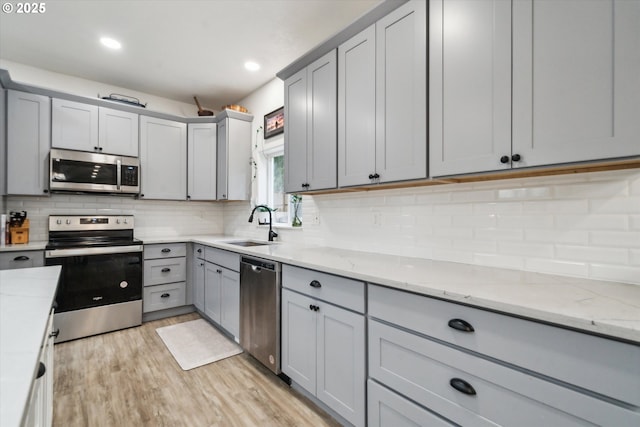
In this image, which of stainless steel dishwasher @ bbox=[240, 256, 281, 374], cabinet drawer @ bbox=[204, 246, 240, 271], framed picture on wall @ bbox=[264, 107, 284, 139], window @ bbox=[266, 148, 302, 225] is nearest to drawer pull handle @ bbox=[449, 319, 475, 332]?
stainless steel dishwasher @ bbox=[240, 256, 281, 374]

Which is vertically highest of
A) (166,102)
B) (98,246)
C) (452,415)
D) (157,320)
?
→ (166,102)

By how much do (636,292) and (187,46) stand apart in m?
3.59

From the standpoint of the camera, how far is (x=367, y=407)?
146 centimetres

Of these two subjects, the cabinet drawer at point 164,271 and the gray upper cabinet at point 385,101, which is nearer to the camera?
the gray upper cabinet at point 385,101

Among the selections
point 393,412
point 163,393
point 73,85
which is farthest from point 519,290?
point 73,85

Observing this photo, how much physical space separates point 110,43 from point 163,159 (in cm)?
133

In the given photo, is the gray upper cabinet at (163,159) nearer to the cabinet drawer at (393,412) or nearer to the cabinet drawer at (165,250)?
the cabinet drawer at (165,250)

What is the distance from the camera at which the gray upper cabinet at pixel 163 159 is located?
11.7 feet

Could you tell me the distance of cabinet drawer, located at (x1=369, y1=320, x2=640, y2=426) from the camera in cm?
85

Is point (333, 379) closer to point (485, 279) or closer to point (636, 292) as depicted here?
point (485, 279)

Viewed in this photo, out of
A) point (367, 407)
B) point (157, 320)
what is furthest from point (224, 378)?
point (157, 320)

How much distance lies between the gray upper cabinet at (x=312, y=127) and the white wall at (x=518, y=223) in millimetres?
380

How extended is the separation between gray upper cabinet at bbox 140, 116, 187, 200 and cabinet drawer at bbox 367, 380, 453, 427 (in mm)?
3396

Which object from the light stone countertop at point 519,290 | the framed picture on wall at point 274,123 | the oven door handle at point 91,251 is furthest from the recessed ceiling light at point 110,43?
the light stone countertop at point 519,290
